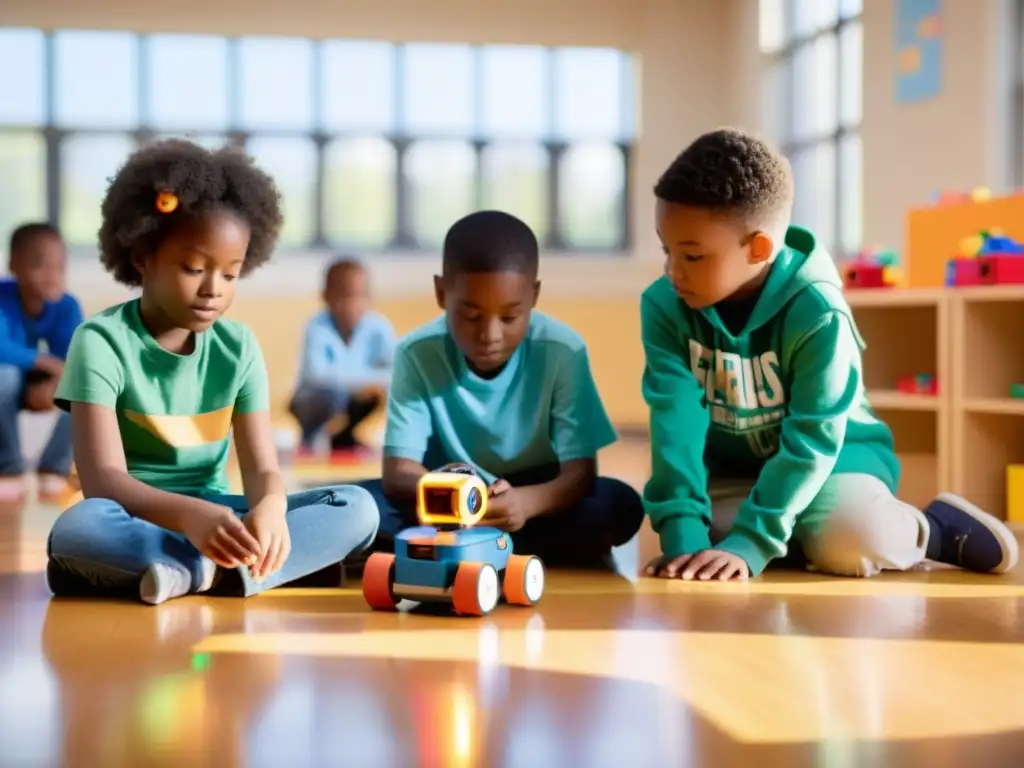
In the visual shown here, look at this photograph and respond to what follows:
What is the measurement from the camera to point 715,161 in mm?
2043

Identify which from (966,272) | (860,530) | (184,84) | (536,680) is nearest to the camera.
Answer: (536,680)

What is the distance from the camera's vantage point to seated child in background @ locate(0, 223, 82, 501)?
3.93 m

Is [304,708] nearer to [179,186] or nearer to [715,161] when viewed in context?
[179,186]

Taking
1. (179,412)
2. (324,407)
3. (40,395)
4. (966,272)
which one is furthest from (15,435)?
(966,272)

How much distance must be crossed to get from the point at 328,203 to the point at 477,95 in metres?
1.13

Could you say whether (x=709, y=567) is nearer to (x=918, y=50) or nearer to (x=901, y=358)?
(x=901, y=358)

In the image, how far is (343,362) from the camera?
204 inches

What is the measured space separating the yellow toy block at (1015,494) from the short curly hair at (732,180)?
149cm

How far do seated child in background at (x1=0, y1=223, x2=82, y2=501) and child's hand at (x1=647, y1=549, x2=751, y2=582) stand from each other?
2384mm

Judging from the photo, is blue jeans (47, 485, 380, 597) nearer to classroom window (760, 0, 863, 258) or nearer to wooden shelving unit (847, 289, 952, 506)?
wooden shelving unit (847, 289, 952, 506)

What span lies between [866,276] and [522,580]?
2.32m

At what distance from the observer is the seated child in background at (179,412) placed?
6.22 feet

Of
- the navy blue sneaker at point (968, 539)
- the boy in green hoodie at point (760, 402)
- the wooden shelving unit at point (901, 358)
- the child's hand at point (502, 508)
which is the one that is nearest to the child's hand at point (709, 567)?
the boy in green hoodie at point (760, 402)

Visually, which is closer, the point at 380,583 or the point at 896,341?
the point at 380,583
